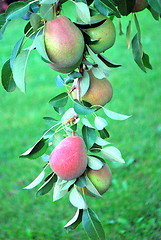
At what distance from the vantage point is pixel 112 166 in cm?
319

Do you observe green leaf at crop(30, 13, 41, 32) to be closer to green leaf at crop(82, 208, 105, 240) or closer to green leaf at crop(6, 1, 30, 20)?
green leaf at crop(6, 1, 30, 20)

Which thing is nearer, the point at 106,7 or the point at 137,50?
the point at 106,7

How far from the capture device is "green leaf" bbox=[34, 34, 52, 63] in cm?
90

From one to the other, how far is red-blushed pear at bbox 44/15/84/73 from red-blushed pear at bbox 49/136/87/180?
215 mm

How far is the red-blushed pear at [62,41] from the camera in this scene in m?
0.93

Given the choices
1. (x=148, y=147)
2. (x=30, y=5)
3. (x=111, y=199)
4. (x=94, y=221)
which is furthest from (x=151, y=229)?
(x=30, y=5)

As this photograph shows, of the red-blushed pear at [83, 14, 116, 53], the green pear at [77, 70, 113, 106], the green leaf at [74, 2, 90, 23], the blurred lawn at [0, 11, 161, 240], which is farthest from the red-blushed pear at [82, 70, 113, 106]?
the blurred lawn at [0, 11, 161, 240]

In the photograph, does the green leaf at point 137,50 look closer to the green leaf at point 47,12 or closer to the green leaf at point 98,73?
the green leaf at point 98,73

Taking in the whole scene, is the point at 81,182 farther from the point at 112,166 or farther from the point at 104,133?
the point at 112,166

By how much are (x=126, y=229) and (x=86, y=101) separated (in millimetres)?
1472

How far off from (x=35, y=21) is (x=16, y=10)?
5 cm

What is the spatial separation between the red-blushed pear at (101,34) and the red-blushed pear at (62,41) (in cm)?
8

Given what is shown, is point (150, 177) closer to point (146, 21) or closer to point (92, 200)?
point (92, 200)

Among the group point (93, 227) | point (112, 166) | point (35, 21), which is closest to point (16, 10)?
point (35, 21)
